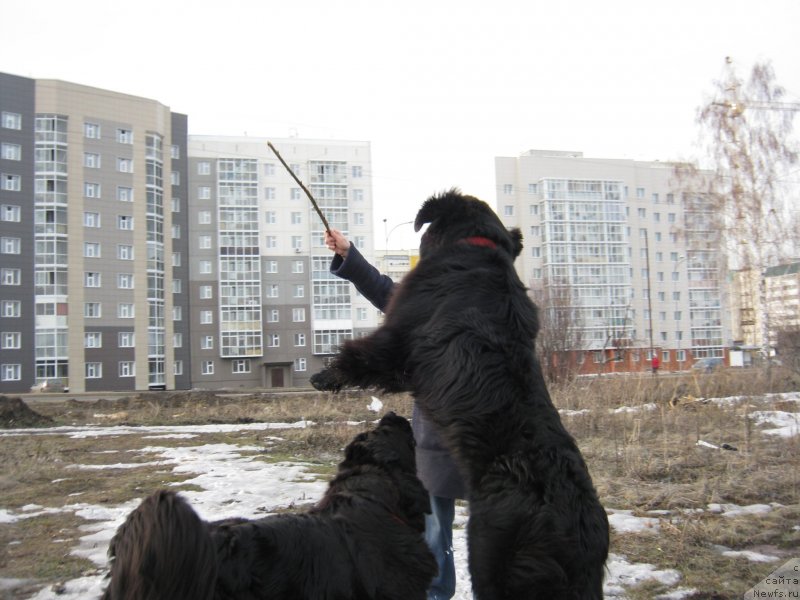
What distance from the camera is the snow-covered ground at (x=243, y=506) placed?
371 centimetres

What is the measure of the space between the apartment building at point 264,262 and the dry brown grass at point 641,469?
1640 inches

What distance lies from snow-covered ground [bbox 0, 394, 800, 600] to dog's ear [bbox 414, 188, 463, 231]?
186 centimetres

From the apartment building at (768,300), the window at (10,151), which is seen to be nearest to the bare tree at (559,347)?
the apartment building at (768,300)

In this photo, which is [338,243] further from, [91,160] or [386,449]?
[91,160]

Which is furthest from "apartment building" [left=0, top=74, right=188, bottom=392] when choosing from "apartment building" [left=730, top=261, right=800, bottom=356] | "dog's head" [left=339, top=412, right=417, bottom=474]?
"dog's head" [left=339, top=412, right=417, bottom=474]

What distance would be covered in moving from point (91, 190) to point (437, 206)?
53.2m

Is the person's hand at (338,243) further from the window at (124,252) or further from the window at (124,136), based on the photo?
the window at (124,136)

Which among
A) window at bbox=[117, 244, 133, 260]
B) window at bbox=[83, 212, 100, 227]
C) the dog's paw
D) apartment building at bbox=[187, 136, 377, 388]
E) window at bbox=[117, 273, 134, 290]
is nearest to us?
the dog's paw

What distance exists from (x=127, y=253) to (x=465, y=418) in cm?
5297

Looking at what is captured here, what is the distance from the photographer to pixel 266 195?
58938mm

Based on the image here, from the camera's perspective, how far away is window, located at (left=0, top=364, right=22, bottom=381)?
141 ft

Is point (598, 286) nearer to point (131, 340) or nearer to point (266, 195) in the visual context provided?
point (266, 195)

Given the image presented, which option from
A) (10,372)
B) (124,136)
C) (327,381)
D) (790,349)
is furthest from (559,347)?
(124,136)

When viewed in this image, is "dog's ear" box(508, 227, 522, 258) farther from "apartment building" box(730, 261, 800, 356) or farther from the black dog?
"apartment building" box(730, 261, 800, 356)
